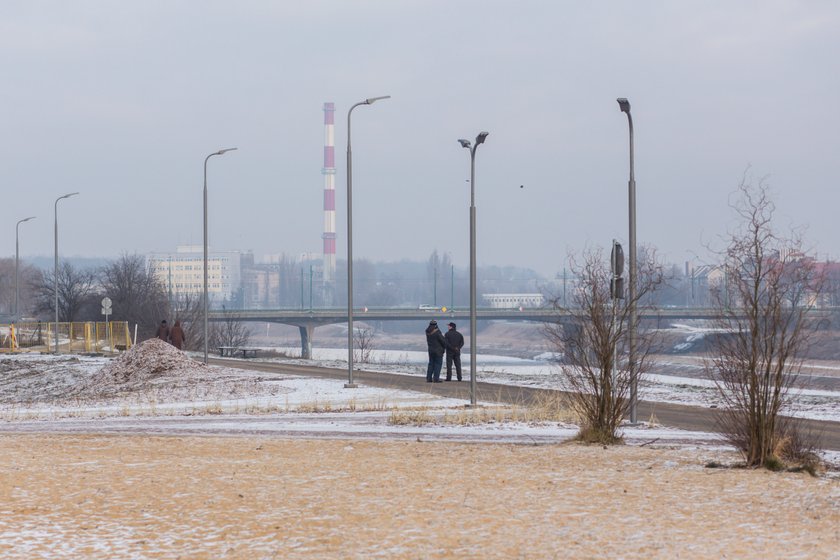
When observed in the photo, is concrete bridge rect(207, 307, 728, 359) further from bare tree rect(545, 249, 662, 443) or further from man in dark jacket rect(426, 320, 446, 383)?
Result: bare tree rect(545, 249, 662, 443)

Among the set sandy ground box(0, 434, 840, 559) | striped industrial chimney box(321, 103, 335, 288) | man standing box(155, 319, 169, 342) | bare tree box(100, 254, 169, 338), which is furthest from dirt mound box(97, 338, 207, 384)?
striped industrial chimney box(321, 103, 335, 288)

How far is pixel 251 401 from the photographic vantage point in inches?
1070

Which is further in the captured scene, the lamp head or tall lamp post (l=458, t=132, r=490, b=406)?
tall lamp post (l=458, t=132, r=490, b=406)

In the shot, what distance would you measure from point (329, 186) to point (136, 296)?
315 ft

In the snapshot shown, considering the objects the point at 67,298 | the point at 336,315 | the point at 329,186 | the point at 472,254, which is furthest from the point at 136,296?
the point at 329,186

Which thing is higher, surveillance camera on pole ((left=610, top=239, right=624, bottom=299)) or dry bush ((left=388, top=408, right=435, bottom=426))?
surveillance camera on pole ((left=610, top=239, right=624, bottom=299))

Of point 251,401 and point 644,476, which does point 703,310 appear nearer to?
point 251,401

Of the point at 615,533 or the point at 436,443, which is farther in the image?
the point at 436,443

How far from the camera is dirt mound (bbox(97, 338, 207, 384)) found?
34656mm

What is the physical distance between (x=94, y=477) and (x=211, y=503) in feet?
8.02

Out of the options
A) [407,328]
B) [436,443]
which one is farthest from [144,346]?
[407,328]

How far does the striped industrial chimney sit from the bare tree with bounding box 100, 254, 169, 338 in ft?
294

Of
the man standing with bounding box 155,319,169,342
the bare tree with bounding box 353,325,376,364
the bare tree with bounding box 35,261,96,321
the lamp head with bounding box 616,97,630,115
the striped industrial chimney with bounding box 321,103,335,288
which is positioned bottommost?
the bare tree with bounding box 353,325,376,364

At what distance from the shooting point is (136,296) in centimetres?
7869
